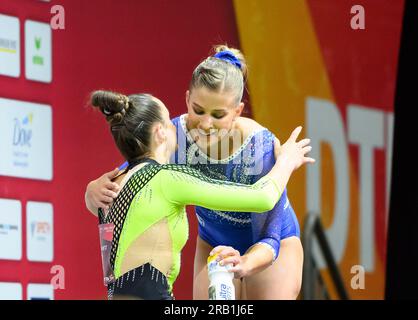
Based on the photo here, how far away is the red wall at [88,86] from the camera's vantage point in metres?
5.37

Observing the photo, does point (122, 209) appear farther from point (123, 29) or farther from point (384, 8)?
point (384, 8)

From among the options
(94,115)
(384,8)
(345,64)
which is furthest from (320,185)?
(94,115)

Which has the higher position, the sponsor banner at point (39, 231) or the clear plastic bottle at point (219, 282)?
the sponsor banner at point (39, 231)

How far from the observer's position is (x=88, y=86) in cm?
564

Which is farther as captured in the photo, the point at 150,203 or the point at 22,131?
the point at 22,131

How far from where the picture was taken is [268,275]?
4.13m

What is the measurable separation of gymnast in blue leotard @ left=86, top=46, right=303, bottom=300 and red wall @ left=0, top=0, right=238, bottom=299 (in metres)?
1.39

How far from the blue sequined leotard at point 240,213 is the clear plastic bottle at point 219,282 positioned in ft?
1.81

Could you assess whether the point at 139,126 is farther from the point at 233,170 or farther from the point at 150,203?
the point at 233,170

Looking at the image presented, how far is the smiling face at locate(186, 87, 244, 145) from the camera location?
381 centimetres

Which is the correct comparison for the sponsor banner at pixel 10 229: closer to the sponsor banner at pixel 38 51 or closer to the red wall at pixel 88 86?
the red wall at pixel 88 86

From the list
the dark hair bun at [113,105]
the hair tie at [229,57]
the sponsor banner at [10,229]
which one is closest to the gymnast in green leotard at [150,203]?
the dark hair bun at [113,105]

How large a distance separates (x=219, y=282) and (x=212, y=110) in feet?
2.63

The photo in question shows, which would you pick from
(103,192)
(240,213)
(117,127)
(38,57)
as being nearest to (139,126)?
(117,127)
